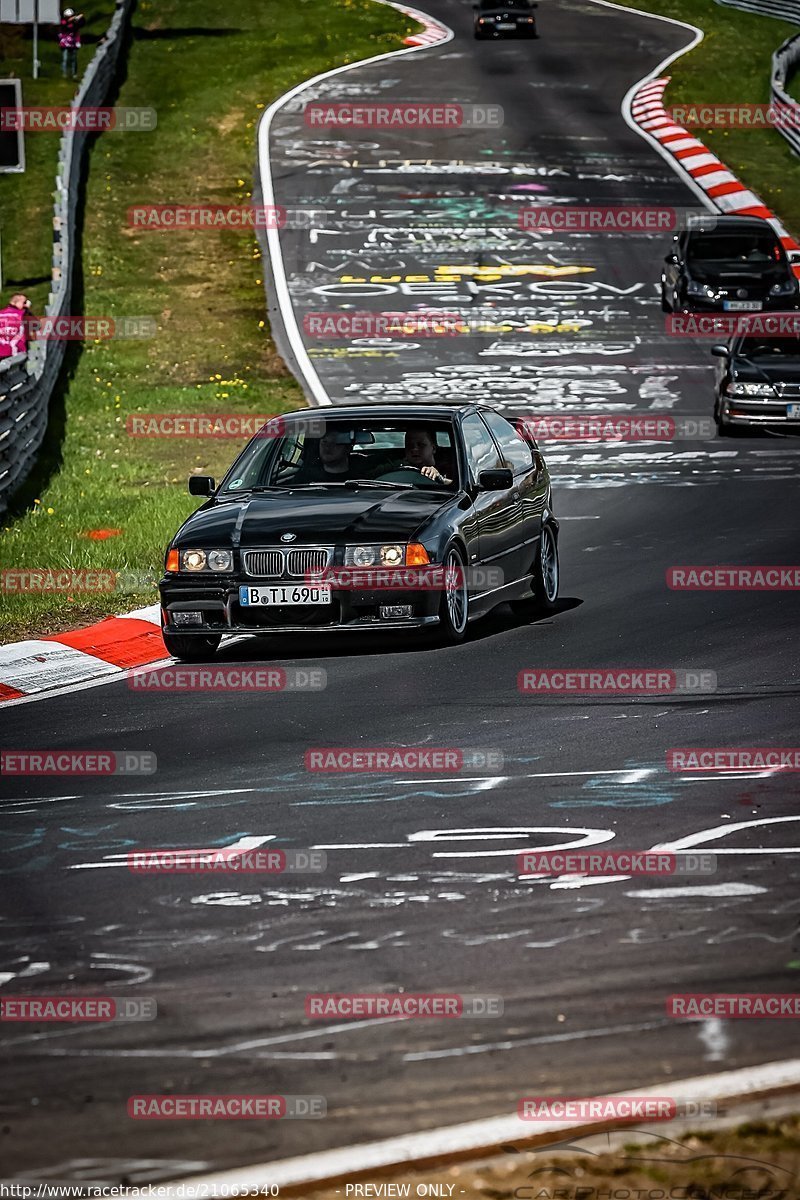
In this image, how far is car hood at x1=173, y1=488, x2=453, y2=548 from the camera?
12.0 m

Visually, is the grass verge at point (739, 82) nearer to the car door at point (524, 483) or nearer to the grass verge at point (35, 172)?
the grass verge at point (35, 172)

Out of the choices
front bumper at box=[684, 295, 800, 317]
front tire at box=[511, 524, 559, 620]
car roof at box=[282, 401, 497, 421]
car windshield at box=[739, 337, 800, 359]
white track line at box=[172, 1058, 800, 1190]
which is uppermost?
white track line at box=[172, 1058, 800, 1190]

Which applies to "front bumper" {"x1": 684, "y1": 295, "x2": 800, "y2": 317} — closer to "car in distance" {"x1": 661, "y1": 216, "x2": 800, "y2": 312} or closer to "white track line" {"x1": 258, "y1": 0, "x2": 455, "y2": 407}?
"car in distance" {"x1": 661, "y1": 216, "x2": 800, "y2": 312}

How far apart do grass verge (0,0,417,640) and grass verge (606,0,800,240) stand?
872 centimetres

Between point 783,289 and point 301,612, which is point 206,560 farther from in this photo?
point 783,289

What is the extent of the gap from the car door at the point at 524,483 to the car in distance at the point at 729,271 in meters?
17.1

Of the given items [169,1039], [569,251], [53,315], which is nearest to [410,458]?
[169,1039]

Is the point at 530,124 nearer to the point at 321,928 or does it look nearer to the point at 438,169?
the point at 438,169

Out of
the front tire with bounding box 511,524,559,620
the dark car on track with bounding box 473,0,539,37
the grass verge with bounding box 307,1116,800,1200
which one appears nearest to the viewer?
the grass verge with bounding box 307,1116,800,1200

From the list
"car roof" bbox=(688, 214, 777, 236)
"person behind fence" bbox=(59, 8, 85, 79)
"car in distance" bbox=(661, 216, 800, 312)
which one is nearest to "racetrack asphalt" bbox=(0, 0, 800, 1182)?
"car in distance" bbox=(661, 216, 800, 312)

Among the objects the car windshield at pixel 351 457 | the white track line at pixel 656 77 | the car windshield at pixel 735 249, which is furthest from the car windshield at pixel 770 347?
the white track line at pixel 656 77

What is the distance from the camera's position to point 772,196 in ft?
134

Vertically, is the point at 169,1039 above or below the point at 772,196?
above

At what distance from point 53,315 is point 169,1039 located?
76.3ft
